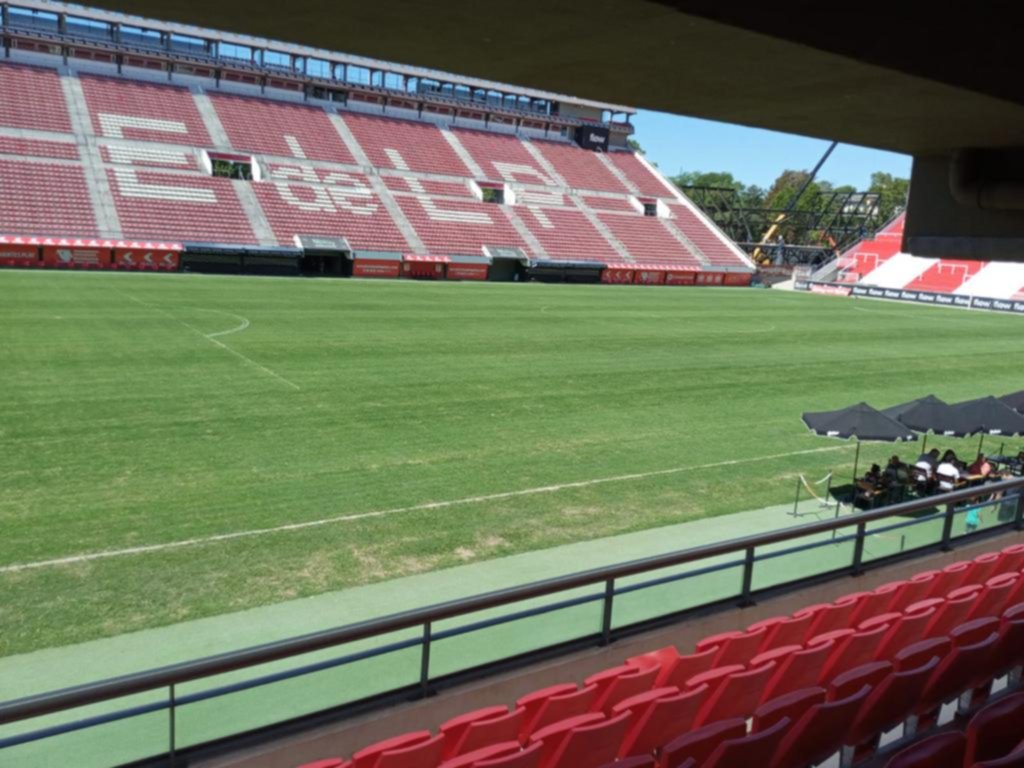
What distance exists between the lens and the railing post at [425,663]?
5016 millimetres

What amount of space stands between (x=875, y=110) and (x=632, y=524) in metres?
6.63

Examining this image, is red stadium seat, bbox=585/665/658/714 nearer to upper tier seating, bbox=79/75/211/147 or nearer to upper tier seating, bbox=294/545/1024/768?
upper tier seating, bbox=294/545/1024/768

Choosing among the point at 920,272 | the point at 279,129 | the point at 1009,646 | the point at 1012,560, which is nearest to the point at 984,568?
the point at 1012,560

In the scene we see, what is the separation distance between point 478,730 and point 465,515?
22.9 feet

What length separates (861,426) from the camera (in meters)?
12.2

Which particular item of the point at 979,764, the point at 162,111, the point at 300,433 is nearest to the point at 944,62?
the point at 979,764

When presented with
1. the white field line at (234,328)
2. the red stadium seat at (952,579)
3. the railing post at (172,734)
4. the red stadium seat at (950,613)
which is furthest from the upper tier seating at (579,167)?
the railing post at (172,734)

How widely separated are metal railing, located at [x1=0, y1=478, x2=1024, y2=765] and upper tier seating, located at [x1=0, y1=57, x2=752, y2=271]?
36.3 m

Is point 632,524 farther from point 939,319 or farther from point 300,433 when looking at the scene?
point 939,319

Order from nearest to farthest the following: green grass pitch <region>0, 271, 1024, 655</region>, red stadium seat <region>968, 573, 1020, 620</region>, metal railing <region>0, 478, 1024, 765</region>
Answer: metal railing <region>0, 478, 1024, 765</region> → red stadium seat <region>968, 573, 1020, 620</region> → green grass pitch <region>0, 271, 1024, 655</region>

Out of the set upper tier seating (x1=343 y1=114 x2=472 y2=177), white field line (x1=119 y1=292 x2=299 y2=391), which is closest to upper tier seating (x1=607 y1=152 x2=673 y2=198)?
upper tier seating (x1=343 y1=114 x2=472 y2=177)

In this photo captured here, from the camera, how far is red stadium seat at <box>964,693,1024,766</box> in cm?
392

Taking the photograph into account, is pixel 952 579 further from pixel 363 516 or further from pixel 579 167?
pixel 579 167

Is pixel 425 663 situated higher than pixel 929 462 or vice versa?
pixel 425 663
